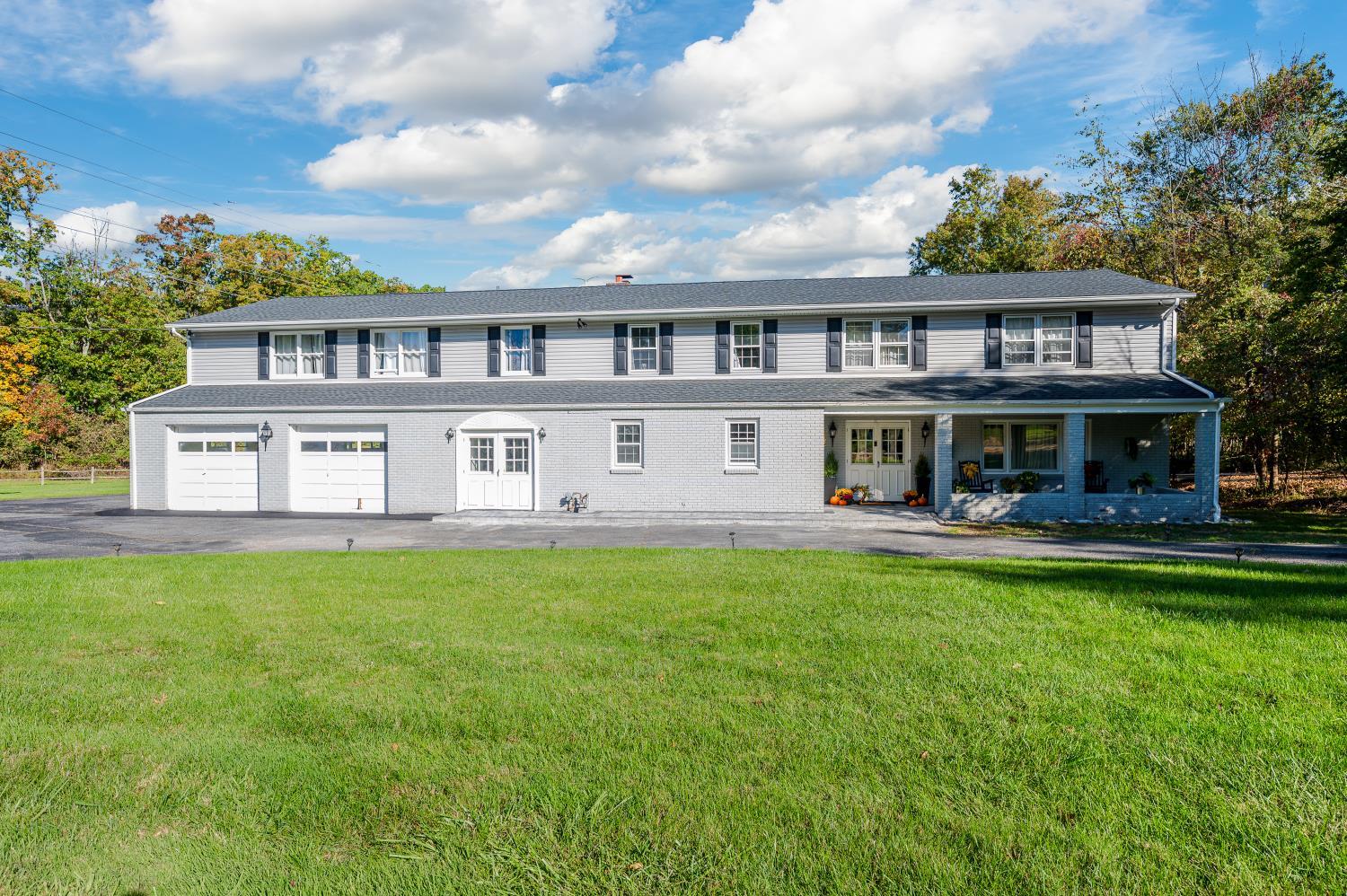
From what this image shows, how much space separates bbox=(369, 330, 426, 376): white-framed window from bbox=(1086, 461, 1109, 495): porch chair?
1937 centimetres

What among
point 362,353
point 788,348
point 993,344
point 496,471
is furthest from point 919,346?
point 362,353

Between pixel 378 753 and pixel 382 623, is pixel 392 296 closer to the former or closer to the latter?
pixel 382 623

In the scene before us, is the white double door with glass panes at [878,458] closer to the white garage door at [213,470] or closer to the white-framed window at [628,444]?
the white-framed window at [628,444]

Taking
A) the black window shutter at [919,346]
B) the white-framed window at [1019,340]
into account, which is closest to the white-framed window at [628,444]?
the black window shutter at [919,346]

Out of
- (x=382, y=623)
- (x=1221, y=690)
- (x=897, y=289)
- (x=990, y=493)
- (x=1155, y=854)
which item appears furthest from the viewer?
(x=897, y=289)

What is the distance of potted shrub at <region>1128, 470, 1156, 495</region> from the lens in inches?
798

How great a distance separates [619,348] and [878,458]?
325 inches

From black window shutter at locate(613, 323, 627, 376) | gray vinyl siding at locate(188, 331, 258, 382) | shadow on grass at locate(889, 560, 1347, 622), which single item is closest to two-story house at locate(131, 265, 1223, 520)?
black window shutter at locate(613, 323, 627, 376)

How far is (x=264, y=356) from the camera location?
24.8 m

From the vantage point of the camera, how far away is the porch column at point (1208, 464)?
18.8 metres

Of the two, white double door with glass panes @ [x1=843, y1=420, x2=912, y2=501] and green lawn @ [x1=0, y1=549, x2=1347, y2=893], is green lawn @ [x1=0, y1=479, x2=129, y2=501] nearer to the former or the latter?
green lawn @ [x1=0, y1=549, x2=1347, y2=893]

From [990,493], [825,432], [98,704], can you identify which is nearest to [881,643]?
[98,704]

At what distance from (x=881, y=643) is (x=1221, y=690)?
8.12 feet

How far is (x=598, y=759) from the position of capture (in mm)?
4684
